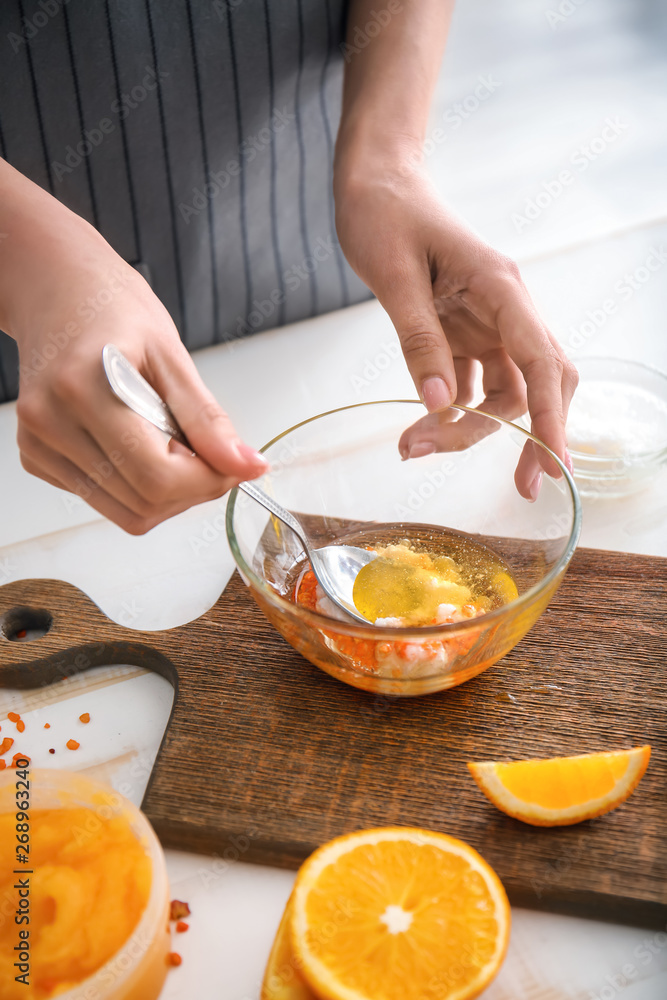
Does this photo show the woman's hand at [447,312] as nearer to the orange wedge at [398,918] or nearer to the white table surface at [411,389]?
the white table surface at [411,389]

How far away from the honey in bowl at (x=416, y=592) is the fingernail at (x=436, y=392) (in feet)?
0.65

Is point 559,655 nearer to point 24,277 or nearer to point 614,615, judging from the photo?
point 614,615

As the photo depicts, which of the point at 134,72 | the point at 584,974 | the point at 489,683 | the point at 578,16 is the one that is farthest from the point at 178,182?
the point at 578,16

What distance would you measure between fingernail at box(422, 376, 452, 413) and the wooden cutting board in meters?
0.30

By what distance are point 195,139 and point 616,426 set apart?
0.82 meters

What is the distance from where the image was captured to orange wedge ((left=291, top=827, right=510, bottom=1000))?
0.66m

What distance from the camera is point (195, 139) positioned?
1335mm

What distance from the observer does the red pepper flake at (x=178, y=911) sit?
768mm

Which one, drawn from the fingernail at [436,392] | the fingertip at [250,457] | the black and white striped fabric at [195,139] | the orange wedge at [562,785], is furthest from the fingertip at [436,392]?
the black and white striped fabric at [195,139]

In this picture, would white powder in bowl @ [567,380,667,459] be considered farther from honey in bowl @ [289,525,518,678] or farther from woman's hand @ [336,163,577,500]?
honey in bowl @ [289,525,518,678]

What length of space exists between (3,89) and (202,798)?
3.28ft

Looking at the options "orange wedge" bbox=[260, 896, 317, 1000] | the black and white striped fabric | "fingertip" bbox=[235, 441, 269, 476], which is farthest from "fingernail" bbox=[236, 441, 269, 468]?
the black and white striped fabric

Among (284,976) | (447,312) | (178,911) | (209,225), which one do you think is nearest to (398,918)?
(284,976)

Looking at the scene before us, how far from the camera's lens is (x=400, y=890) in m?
0.71
